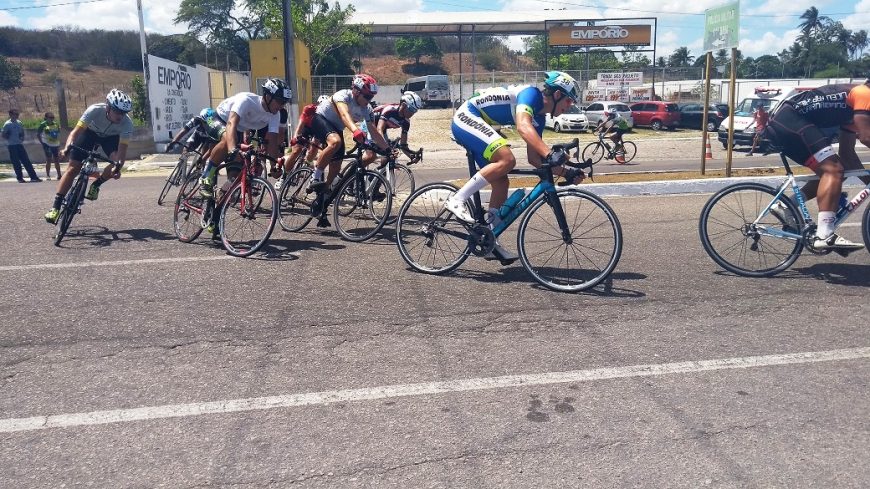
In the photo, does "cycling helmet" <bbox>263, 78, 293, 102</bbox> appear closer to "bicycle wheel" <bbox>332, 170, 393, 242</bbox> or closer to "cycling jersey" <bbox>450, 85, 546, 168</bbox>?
"bicycle wheel" <bbox>332, 170, 393, 242</bbox>

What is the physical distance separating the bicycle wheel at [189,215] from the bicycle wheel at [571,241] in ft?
12.1

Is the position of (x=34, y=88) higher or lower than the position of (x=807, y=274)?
higher

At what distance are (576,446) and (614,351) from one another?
1.28 meters

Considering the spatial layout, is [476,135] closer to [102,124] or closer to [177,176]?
[102,124]

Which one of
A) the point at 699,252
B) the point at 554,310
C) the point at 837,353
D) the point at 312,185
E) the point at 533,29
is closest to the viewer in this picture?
the point at 837,353

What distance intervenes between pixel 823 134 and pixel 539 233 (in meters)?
2.42

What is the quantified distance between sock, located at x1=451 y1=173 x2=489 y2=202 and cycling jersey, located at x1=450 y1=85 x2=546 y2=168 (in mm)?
192

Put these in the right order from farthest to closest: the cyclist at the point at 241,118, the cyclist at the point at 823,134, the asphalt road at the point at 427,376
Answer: the cyclist at the point at 241,118
the cyclist at the point at 823,134
the asphalt road at the point at 427,376

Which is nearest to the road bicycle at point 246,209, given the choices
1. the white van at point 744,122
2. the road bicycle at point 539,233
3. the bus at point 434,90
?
the road bicycle at point 539,233

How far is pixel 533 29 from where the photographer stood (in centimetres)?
6159

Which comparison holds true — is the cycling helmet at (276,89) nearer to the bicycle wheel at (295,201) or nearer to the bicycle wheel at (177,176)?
the bicycle wheel at (295,201)

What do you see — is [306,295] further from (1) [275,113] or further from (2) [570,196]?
(1) [275,113]

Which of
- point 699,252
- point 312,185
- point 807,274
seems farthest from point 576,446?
point 312,185

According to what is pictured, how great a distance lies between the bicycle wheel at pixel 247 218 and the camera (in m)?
7.10
